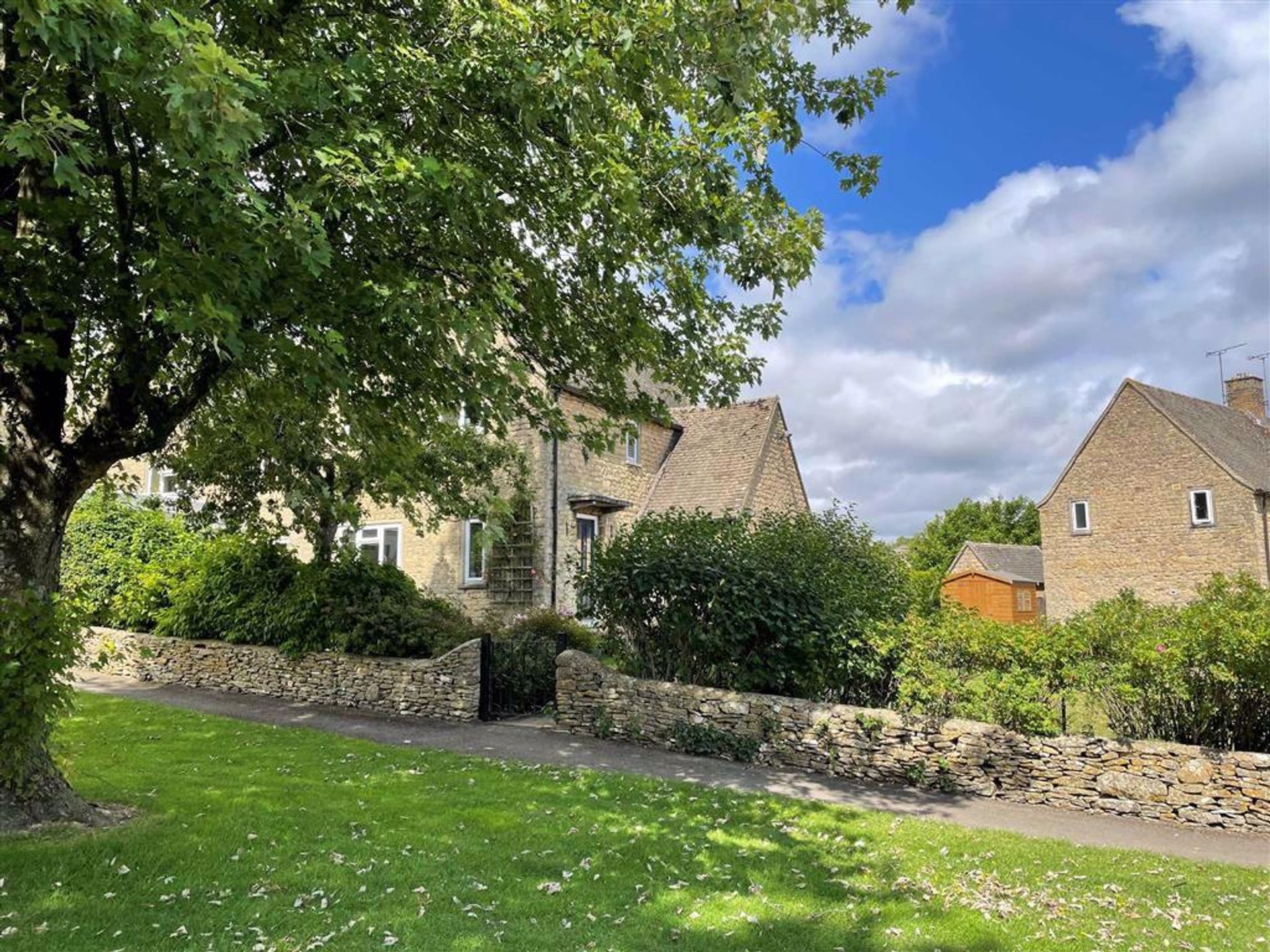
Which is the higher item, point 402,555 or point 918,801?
point 402,555

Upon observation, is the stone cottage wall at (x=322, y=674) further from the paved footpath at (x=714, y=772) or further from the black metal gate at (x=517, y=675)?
the paved footpath at (x=714, y=772)

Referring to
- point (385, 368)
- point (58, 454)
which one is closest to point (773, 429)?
point (385, 368)

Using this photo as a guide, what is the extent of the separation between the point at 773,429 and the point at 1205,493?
1628 centimetres

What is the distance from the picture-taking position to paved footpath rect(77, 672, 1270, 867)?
7.14m

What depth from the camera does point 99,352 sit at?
8.69 m

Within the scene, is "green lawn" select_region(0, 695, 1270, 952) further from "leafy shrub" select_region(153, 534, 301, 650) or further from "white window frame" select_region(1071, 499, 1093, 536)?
"white window frame" select_region(1071, 499, 1093, 536)

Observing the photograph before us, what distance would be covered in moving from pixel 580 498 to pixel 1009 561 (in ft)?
114

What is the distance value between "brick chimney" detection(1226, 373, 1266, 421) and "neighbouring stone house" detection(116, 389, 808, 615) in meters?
23.5

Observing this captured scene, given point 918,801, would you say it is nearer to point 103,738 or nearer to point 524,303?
point 524,303

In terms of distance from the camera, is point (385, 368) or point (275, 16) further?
point (385, 368)

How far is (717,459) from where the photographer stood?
2306cm

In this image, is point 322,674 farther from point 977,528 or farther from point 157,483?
point 977,528

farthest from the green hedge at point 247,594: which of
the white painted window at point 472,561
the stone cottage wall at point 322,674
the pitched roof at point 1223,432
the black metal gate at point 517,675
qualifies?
the pitched roof at point 1223,432

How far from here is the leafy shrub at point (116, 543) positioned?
18438 millimetres
